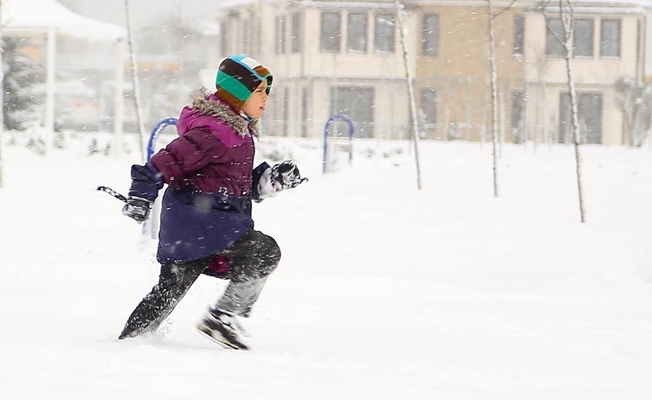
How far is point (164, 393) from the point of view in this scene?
3.36m

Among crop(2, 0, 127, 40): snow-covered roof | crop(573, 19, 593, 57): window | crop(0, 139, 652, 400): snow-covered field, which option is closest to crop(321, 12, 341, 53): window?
crop(573, 19, 593, 57): window

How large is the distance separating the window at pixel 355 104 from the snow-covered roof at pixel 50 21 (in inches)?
627

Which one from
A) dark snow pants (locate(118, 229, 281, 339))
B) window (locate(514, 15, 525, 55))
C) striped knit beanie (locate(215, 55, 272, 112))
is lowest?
dark snow pants (locate(118, 229, 281, 339))

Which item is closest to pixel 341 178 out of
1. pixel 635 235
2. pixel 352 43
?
pixel 635 235

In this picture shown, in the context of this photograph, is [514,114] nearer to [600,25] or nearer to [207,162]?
[600,25]

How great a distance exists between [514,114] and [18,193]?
85.6ft

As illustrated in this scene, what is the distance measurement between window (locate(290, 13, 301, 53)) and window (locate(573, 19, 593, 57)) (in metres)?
9.89

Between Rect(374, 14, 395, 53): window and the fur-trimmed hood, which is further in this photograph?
Rect(374, 14, 395, 53): window

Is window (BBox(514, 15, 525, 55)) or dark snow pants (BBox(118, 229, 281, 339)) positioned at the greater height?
window (BBox(514, 15, 525, 55))

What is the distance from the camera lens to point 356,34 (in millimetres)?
35250

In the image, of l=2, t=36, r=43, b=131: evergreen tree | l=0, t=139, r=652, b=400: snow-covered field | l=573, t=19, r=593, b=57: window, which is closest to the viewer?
l=0, t=139, r=652, b=400: snow-covered field

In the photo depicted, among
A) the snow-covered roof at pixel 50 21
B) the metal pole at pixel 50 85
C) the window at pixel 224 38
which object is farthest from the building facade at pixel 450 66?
the metal pole at pixel 50 85

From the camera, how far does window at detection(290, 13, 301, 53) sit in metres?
35.6

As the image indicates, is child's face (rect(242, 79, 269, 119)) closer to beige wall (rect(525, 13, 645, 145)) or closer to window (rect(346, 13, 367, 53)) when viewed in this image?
window (rect(346, 13, 367, 53))
